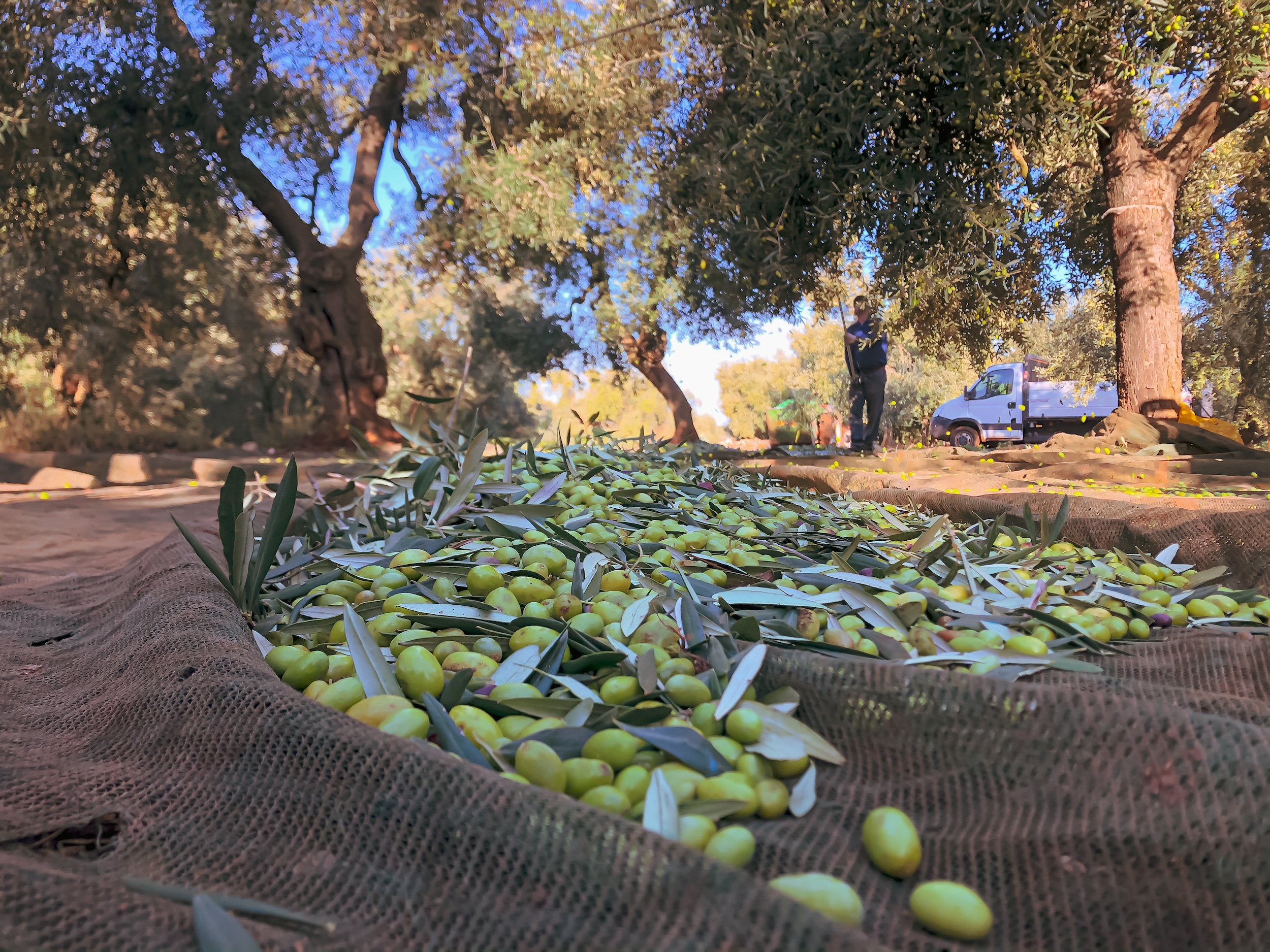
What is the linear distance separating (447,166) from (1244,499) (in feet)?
42.6

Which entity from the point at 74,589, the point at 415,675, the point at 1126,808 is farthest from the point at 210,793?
the point at 74,589

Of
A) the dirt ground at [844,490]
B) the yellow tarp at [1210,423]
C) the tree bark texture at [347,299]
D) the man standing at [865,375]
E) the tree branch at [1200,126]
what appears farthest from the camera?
the tree bark texture at [347,299]

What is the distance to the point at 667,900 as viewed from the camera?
66 cm

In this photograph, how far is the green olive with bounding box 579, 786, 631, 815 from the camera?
83 cm

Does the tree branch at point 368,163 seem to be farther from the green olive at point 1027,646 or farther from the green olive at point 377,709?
the green olive at point 1027,646

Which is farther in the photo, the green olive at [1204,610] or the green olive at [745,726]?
the green olive at [1204,610]

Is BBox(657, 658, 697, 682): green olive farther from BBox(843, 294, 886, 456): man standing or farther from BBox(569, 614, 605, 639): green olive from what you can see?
BBox(843, 294, 886, 456): man standing

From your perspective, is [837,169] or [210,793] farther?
[837,169]

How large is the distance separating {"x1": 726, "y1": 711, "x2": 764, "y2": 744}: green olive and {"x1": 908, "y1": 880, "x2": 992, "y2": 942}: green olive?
11.3 inches

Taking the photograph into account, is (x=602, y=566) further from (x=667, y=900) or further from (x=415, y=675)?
(x=667, y=900)

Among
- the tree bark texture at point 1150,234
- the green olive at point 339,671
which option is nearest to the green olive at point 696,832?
the green olive at point 339,671

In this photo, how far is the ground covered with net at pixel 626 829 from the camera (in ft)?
2.17

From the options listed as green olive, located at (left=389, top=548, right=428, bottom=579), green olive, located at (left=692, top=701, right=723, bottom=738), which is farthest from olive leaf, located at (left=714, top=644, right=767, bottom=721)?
green olive, located at (left=389, top=548, right=428, bottom=579)

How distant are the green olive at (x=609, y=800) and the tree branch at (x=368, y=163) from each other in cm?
1247
